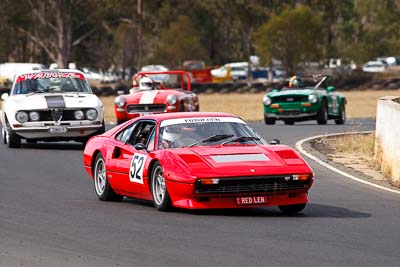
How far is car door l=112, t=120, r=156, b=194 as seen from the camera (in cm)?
1255

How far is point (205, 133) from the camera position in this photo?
1269 cm

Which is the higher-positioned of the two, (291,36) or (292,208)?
(292,208)

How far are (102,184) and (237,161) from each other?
250 centimetres

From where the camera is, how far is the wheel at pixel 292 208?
11992 mm

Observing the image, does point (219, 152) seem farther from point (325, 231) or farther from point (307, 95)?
point (307, 95)

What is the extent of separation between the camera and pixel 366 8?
91250 mm

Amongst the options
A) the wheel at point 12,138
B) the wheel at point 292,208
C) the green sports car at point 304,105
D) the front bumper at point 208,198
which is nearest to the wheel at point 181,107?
the green sports car at point 304,105

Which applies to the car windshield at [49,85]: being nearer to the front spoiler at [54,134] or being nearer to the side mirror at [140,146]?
the front spoiler at [54,134]

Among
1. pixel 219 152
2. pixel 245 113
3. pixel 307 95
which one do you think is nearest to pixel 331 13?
pixel 245 113

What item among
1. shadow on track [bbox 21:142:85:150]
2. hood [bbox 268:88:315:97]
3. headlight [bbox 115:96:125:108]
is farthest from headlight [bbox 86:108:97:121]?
Result: hood [bbox 268:88:315:97]

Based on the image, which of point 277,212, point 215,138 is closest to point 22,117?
point 215,138

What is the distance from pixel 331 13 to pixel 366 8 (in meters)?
7.99

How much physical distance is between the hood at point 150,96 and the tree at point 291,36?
45.4 meters

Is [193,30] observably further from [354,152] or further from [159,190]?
[159,190]
